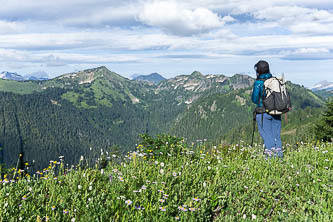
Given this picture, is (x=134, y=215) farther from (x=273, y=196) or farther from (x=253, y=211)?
(x=273, y=196)

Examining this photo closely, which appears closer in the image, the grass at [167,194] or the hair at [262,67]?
the grass at [167,194]

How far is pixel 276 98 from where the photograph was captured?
8.84 metres

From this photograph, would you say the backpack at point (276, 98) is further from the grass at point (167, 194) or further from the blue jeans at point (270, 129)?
the grass at point (167, 194)

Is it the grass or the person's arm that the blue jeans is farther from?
the grass

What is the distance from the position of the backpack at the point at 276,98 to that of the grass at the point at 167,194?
10.0 ft

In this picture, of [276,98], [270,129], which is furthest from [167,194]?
[270,129]

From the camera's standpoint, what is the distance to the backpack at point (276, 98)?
8.83 metres

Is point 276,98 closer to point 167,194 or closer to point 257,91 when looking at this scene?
point 257,91

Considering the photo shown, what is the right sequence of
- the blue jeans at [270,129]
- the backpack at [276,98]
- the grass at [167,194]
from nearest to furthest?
1. the grass at [167,194]
2. the backpack at [276,98]
3. the blue jeans at [270,129]

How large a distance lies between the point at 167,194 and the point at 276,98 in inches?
232

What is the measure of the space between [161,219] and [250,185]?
2.16m

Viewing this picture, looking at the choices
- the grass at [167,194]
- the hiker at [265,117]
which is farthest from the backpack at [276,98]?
the grass at [167,194]

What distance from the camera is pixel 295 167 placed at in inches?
245

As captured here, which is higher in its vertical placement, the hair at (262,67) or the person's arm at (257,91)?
the hair at (262,67)
